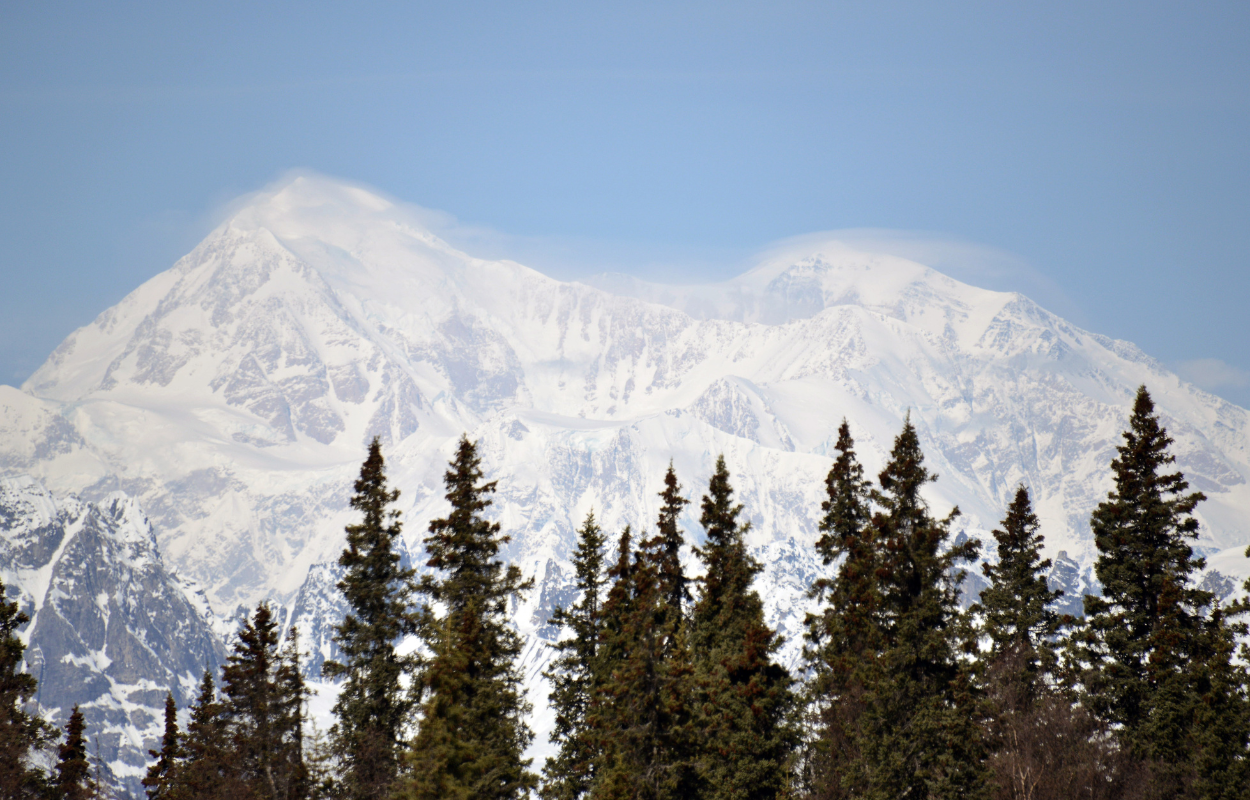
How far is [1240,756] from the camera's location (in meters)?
37.5

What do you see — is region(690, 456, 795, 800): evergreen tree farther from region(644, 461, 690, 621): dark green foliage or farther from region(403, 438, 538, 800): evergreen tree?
region(403, 438, 538, 800): evergreen tree

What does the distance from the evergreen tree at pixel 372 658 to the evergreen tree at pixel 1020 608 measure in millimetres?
19926

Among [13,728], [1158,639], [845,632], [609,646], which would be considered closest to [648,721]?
[609,646]

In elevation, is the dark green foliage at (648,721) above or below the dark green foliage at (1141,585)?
below

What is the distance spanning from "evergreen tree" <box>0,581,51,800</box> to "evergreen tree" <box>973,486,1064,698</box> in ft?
109

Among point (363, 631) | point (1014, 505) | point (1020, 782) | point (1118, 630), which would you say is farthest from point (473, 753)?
point (1014, 505)

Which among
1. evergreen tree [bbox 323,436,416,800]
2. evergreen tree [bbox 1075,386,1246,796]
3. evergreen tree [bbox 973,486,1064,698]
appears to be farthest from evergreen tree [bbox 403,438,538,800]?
evergreen tree [bbox 1075,386,1246,796]

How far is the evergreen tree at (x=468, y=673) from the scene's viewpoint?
3506 cm

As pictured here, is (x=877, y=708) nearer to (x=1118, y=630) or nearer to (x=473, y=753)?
(x=1118, y=630)

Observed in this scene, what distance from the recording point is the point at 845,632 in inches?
1636

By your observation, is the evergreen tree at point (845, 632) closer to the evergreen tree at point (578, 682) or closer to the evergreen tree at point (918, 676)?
the evergreen tree at point (918, 676)

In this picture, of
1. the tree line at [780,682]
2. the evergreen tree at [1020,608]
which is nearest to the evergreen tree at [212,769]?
the tree line at [780,682]

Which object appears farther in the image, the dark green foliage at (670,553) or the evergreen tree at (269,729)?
the dark green foliage at (670,553)

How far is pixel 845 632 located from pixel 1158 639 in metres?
9.50
